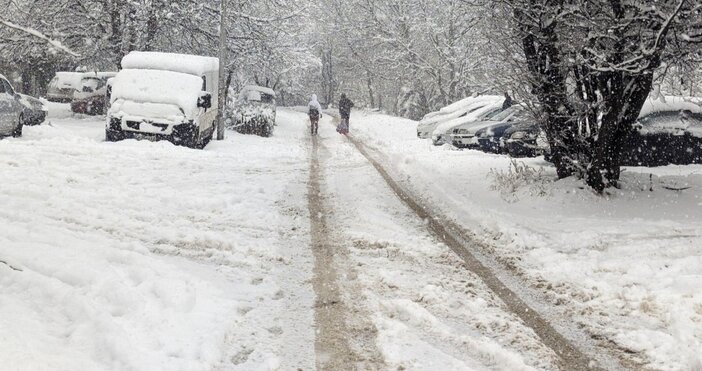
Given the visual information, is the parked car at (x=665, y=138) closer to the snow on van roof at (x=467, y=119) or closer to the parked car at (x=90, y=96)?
the snow on van roof at (x=467, y=119)

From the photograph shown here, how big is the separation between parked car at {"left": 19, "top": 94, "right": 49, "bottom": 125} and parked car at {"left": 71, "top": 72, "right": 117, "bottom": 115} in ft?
24.1

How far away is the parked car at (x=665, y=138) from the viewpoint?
11719mm

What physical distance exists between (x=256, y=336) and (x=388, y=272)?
179 cm

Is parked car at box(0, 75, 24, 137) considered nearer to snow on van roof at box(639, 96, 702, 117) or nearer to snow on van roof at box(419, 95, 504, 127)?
snow on van roof at box(419, 95, 504, 127)

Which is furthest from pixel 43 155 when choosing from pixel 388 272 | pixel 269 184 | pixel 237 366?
pixel 237 366

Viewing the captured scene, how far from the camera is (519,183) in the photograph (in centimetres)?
968

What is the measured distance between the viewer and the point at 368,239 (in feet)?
22.5

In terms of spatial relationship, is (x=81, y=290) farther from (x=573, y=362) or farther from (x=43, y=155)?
(x=43, y=155)

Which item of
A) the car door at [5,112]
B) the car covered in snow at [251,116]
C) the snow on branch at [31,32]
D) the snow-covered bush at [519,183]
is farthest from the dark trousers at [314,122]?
the snow on branch at [31,32]

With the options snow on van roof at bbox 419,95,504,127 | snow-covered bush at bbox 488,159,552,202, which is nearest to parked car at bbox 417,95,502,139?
snow on van roof at bbox 419,95,504,127

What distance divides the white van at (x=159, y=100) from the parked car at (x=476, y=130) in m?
7.11

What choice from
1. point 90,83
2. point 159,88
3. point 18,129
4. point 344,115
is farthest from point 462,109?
point 90,83

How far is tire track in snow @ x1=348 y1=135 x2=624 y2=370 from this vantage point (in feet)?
13.3

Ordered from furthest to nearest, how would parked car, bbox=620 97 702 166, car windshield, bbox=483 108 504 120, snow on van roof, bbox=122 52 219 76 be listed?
car windshield, bbox=483 108 504 120 < snow on van roof, bbox=122 52 219 76 < parked car, bbox=620 97 702 166
